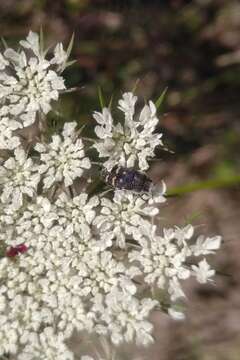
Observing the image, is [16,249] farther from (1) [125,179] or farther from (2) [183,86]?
(2) [183,86]

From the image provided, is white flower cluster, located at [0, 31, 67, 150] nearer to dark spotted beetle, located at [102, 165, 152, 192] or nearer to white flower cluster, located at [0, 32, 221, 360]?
white flower cluster, located at [0, 32, 221, 360]

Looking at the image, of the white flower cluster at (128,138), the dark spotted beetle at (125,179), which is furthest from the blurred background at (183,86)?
the dark spotted beetle at (125,179)

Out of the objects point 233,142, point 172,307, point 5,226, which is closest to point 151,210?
point 172,307

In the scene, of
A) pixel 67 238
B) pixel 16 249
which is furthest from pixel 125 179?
pixel 16 249

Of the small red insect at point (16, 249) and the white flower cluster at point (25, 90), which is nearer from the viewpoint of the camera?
the white flower cluster at point (25, 90)

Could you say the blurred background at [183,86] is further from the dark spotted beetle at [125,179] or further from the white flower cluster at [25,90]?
the dark spotted beetle at [125,179]

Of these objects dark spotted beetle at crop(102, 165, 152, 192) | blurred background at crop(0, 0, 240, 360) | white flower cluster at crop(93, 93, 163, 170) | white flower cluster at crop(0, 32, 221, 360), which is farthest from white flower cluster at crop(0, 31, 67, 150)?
blurred background at crop(0, 0, 240, 360)

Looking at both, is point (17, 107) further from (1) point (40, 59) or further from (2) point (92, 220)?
(2) point (92, 220)
